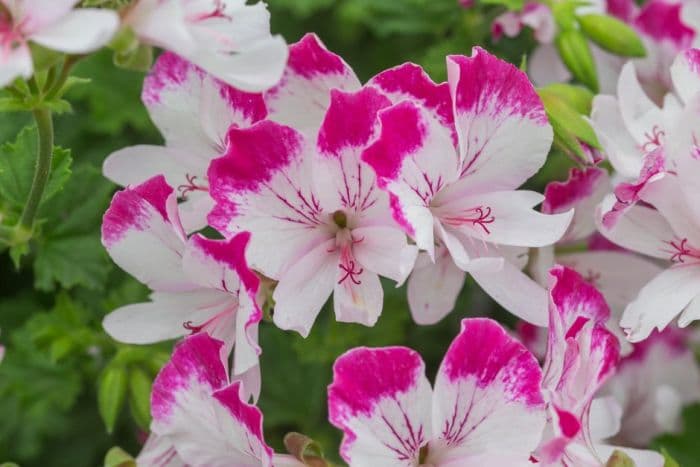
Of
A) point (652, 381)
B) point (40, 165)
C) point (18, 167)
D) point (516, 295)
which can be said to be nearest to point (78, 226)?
point (18, 167)

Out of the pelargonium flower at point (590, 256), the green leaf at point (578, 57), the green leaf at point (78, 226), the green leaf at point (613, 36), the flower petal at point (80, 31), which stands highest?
the flower petal at point (80, 31)

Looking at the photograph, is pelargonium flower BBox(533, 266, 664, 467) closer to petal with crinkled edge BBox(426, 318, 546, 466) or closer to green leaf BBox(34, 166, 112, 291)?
petal with crinkled edge BBox(426, 318, 546, 466)

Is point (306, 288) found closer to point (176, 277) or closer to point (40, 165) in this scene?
point (176, 277)

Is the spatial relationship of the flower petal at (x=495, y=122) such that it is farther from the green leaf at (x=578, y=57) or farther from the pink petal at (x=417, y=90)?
the green leaf at (x=578, y=57)

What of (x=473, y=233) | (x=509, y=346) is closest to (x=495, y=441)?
(x=509, y=346)

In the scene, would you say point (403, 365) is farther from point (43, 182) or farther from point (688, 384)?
point (688, 384)

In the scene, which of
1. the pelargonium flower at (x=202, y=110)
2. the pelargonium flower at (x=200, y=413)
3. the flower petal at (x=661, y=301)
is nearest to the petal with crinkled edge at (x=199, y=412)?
the pelargonium flower at (x=200, y=413)

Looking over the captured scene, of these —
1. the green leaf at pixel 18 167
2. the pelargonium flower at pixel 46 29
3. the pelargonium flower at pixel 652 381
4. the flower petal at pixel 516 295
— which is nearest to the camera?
the pelargonium flower at pixel 46 29
